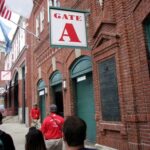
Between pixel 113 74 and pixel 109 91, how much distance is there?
56 centimetres

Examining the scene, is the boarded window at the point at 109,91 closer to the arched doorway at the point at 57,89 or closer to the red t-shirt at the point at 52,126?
the red t-shirt at the point at 52,126

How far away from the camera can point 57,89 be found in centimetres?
1434

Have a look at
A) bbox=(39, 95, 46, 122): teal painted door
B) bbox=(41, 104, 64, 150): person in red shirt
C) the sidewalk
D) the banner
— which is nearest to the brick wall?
bbox=(41, 104, 64, 150): person in red shirt

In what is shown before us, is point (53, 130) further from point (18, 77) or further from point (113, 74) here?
point (18, 77)

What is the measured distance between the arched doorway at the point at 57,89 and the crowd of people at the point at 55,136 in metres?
6.36

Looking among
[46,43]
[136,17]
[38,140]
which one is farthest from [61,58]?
[38,140]

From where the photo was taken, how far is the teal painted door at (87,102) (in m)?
10.5

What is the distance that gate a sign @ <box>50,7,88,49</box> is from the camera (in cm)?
843

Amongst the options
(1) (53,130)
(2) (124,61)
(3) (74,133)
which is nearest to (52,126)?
(1) (53,130)

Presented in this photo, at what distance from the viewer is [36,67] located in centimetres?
1794

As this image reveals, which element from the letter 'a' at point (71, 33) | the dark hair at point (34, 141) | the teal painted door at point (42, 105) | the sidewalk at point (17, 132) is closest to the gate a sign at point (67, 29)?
the letter 'a' at point (71, 33)

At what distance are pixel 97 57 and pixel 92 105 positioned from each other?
82.5 inches

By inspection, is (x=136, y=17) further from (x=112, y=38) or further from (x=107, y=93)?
(x=107, y=93)

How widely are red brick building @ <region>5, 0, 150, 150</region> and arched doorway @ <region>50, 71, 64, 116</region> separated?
54 cm
